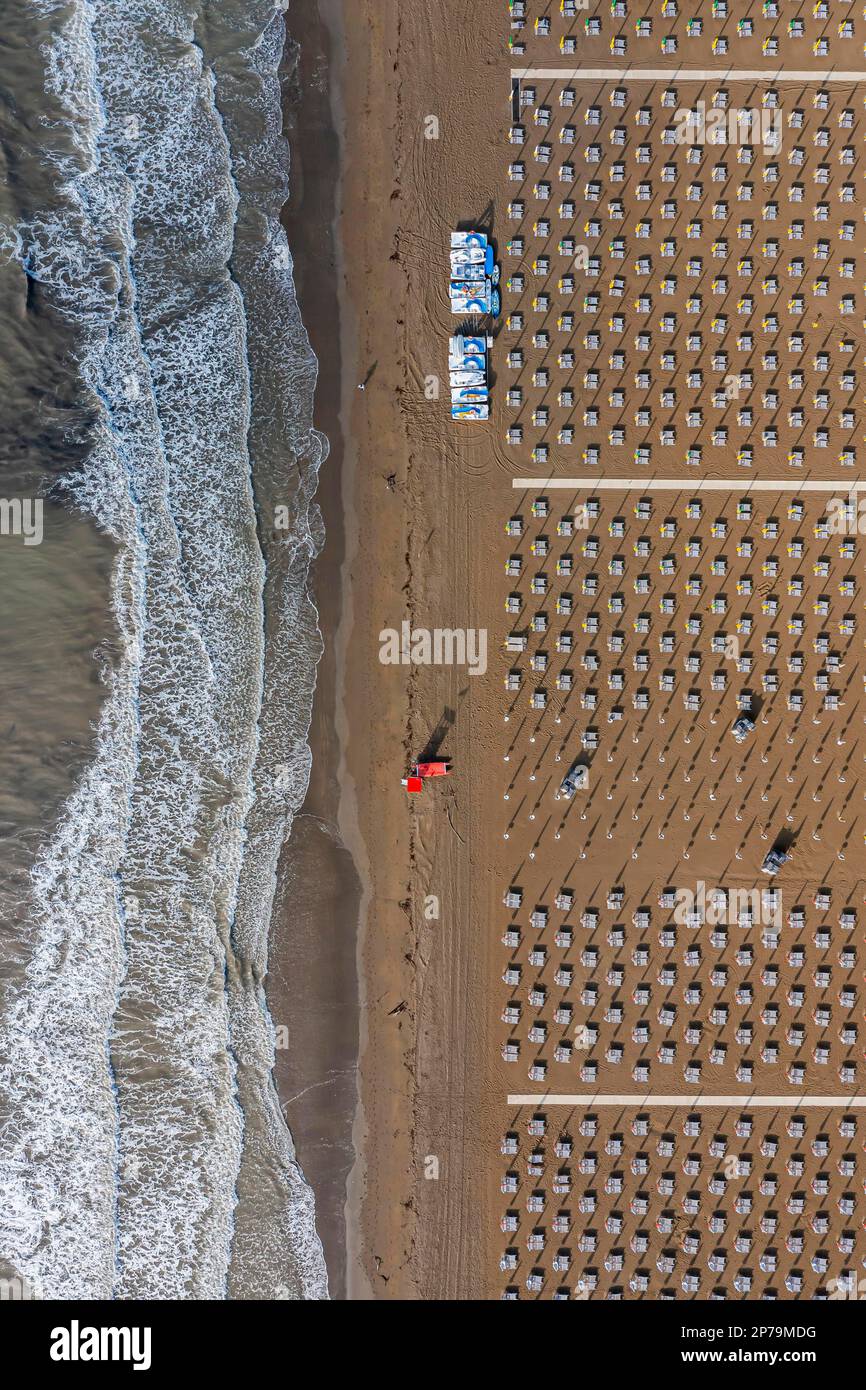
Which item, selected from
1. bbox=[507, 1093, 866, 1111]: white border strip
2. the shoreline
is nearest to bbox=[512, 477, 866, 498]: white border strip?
the shoreline

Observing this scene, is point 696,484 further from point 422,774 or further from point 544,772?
point 422,774

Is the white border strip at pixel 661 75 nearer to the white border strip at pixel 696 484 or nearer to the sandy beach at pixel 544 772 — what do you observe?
the sandy beach at pixel 544 772

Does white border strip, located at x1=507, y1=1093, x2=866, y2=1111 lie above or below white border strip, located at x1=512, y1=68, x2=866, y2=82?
below

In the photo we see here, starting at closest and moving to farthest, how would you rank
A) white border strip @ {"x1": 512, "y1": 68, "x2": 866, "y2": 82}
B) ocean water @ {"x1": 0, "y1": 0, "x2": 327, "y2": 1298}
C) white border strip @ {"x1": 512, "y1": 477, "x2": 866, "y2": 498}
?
ocean water @ {"x1": 0, "y1": 0, "x2": 327, "y2": 1298}
white border strip @ {"x1": 512, "y1": 68, "x2": 866, "y2": 82}
white border strip @ {"x1": 512, "y1": 477, "x2": 866, "y2": 498}

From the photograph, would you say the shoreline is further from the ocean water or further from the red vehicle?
the red vehicle
